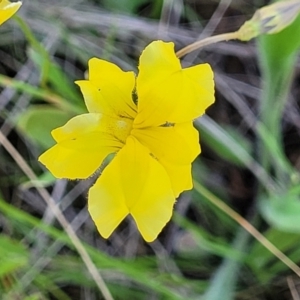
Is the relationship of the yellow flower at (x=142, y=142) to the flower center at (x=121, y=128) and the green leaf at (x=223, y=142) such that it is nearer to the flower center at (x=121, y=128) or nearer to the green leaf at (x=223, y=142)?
the flower center at (x=121, y=128)

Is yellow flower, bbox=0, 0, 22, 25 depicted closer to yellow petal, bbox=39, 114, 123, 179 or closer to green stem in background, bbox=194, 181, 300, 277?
yellow petal, bbox=39, 114, 123, 179

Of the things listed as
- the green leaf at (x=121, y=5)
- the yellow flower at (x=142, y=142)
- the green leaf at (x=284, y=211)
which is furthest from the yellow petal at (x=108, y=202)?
the green leaf at (x=121, y=5)

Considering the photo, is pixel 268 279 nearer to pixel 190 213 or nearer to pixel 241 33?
pixel 190 213

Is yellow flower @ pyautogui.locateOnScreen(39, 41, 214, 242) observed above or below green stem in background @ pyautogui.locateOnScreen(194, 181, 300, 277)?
above

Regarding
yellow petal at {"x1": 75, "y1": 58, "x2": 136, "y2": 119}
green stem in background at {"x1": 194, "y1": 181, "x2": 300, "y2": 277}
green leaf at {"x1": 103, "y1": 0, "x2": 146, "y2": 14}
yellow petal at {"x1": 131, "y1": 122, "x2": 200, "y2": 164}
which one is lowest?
green stem in background at {"x1": 194, "y1": 181, "x2": 300, "y2": 277}

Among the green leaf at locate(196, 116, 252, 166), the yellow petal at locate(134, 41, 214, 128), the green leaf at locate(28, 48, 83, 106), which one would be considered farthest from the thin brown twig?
the yellow petal at locate(134, 41, 214, 128)

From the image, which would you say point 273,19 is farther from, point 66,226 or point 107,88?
point 66,226

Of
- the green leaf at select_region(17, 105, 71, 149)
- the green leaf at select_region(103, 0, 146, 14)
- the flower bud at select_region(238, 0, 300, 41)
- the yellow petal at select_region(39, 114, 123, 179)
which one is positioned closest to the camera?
the yellow petal at select_region(39, 114, 123, 179)
